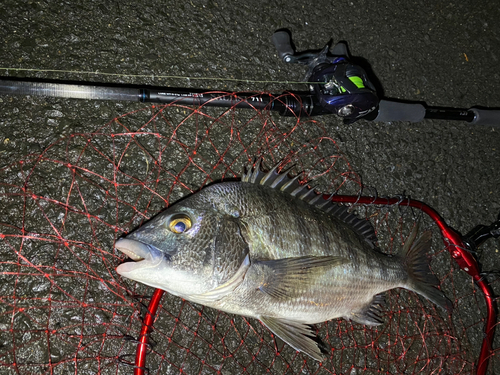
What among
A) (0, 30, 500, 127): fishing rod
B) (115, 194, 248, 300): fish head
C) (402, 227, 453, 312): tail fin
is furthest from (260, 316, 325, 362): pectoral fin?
(0, 30, 500, 127): fishing rod

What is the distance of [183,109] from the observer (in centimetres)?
263

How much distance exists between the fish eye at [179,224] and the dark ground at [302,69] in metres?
1.12

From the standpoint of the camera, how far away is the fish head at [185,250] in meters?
1.72

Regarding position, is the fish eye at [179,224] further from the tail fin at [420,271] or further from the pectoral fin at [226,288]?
the tail fin at [420,271]

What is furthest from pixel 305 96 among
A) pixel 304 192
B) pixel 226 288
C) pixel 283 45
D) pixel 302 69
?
pixel 226 288

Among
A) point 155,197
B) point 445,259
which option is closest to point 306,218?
point 155,197

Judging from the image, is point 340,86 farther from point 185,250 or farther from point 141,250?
point 141,250

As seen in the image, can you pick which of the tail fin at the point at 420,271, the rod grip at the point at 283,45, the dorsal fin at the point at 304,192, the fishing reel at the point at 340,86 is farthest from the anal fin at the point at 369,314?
the rod grip at the point at 283,45

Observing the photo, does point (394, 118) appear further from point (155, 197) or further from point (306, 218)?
point (155, 197)

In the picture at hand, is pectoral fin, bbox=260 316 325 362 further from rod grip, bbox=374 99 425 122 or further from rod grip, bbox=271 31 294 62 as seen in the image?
rod grip, bbox=271 31 294 62

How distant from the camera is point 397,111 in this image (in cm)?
269

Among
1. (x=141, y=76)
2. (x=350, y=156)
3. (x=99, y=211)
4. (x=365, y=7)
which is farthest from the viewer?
(x=365, y=7)

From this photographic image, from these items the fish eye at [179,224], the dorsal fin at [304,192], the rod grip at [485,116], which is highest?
the rod grip at [485,116]

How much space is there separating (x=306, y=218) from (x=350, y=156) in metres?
1.11
